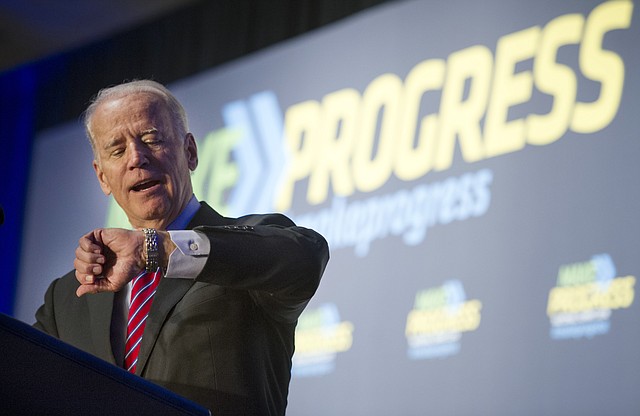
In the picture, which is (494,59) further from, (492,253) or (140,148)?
(140,148)

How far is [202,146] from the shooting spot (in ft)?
17.1

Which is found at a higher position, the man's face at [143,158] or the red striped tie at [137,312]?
the man's face at [143,158]

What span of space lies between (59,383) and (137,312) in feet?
2.05

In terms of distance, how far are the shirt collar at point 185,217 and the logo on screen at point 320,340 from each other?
7.82 ft

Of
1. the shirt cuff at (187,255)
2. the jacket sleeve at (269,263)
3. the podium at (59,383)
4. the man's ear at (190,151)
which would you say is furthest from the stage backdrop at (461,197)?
the podium at (59,383)

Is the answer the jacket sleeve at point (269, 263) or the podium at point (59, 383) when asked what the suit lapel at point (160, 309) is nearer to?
the jacket sleeve at point (269, 263)

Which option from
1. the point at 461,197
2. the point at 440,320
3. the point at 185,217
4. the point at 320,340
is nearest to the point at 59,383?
the point at 185,217

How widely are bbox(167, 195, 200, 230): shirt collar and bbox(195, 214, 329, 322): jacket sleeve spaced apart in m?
0.26

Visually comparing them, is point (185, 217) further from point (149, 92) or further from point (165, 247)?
point (165, 247)

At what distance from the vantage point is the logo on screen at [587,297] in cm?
325

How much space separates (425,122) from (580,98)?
0.78 metres

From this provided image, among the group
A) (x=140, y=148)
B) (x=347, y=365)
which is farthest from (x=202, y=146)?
(x=140, y=148)

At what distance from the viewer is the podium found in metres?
1.05

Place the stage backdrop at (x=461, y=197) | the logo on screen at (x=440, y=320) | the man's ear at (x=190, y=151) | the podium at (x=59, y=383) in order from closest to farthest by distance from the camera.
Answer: the podium at (x=59, y=383)
the man's ear at (x=190, y=151)
the stage backdrop at (x=461, y=197)
the logo on screen at (x=440, y=320)
